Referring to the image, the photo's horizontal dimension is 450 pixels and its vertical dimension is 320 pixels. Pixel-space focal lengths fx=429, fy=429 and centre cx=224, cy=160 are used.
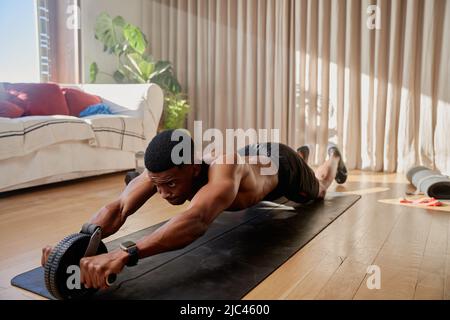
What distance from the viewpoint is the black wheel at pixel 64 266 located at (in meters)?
1.11

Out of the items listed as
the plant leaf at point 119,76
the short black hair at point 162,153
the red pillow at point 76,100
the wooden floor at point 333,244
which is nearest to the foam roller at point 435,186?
the wooden floor at point 333,244

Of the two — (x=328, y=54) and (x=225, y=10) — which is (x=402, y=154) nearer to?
(x=328, y=54)

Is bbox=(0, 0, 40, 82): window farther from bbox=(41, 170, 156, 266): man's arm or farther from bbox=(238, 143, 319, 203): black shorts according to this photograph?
bbox=(41, 170, 156, 266): man's arm

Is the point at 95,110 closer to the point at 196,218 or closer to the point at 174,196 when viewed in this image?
the point at 174,196

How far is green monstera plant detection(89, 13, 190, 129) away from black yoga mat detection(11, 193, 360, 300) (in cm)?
208

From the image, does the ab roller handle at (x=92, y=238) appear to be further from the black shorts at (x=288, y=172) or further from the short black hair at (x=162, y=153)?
the black shorts at (x=288, y=172)

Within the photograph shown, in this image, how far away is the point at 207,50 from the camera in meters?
4.35

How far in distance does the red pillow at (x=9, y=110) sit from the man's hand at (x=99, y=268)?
198 centimetres

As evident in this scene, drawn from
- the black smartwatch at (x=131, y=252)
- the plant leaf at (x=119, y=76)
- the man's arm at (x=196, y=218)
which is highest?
the plant leaf at (x=119, y=76)

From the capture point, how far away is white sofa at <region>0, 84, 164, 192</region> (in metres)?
2.45

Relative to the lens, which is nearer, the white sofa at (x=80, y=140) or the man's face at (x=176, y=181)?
the man's face at (x=176, y=181)
